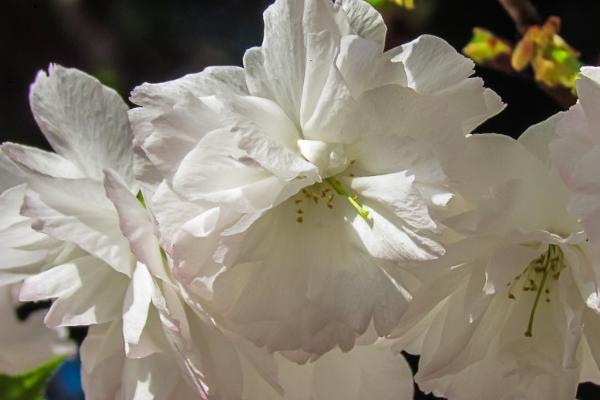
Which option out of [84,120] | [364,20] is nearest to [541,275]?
[364,20]

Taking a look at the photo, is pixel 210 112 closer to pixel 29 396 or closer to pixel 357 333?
pixel 357 333

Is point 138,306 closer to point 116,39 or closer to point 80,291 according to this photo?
point 80,291

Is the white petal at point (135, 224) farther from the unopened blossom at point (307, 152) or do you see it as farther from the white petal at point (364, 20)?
the white petal at point (364, 20)

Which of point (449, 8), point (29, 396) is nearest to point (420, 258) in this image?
point (29, 396)

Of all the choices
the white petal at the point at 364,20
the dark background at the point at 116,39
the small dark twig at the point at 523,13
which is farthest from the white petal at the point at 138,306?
the dark background at the point at 116,39

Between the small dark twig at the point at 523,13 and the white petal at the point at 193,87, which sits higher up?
the white petal at the point at 193,87
